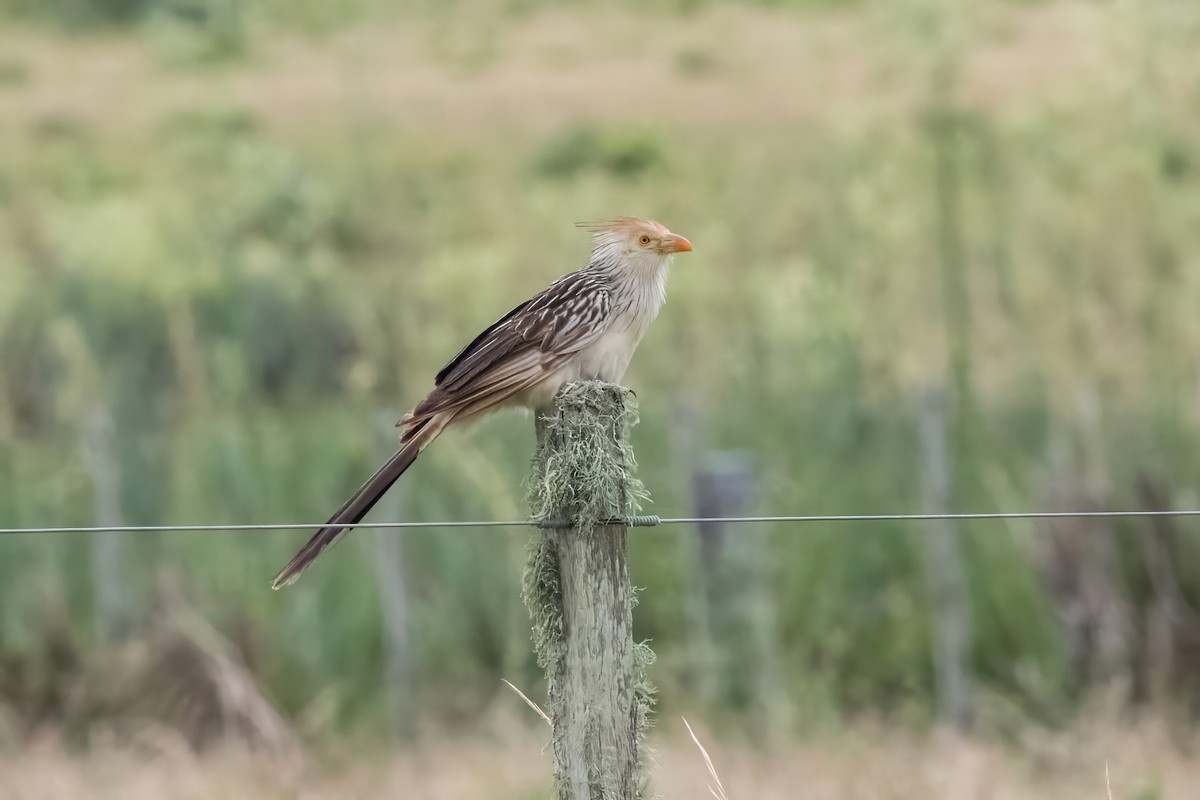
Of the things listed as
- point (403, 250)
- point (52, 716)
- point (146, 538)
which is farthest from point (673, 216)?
point (52, 716)

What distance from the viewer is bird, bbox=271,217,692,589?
12.5ft

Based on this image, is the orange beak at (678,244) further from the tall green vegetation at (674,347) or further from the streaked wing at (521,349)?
the tall green vegetation at (674,347)

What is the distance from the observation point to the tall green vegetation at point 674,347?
9336 millimetres

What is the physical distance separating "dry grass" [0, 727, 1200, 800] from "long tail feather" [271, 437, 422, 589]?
393cm

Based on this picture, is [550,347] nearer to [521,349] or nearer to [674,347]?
[521,349]

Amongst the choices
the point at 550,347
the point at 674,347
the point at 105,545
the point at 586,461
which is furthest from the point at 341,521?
the point at 674,347

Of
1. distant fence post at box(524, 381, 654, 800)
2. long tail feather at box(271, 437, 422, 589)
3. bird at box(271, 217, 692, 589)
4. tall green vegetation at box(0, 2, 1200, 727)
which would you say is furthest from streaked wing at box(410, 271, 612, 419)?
tall green vegetation at box(0, 2, 1200, 727)

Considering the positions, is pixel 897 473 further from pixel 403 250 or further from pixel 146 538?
pixel 146 538

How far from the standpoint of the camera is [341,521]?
338 cm

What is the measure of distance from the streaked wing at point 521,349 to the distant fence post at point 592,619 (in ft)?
2.21

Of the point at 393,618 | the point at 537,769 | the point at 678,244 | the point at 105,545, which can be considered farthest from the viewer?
the point at 105,545

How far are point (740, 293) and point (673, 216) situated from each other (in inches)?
40.1

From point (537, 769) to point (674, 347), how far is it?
12.4 ft

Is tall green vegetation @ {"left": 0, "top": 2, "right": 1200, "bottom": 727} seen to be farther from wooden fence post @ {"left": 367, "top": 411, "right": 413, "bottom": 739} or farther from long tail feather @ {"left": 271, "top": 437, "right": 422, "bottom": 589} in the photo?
long tail feather @ {"left": 271, "top": 437, "right": 422, "bottom": 589}
